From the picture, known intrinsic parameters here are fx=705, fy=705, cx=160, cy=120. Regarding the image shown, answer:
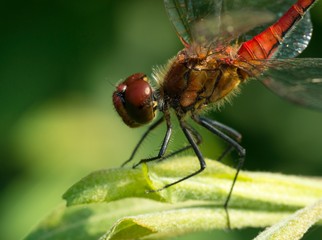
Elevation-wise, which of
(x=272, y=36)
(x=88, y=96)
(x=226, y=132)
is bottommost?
(x=226, y=132)

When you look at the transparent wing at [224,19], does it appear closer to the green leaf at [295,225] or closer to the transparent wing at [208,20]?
the transparent wing at [208,20]

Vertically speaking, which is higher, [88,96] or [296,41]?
Result: [296,41]

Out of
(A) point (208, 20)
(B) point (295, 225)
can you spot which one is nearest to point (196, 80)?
(A) point (208, 20)

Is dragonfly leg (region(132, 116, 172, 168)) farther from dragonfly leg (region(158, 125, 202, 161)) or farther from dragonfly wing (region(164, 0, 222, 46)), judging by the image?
dragonfly wing (region(164, 0, 222, 46))

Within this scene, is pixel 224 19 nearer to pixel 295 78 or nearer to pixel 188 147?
pixel 295 78

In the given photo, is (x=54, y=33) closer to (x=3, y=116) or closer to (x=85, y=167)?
(x=3, y=116)

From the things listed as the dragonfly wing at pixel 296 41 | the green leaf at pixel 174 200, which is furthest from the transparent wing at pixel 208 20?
the green leaf at pixel 174 200

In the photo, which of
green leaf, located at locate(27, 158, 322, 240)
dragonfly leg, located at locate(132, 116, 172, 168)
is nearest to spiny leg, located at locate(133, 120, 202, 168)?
dragonfly leg, located at locate(132, 116, 172, 168)
